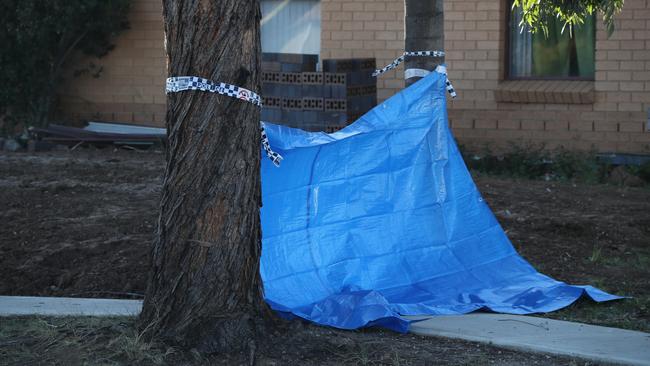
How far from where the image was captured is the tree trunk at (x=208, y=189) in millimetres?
5316

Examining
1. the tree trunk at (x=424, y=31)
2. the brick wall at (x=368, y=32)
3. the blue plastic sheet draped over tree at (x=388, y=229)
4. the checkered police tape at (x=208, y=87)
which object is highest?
the brick wall at (x=368, y=32)

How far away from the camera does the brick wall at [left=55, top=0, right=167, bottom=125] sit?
14.8 m

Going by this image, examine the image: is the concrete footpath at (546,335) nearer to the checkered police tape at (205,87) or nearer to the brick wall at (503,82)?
the checkered police tape at (205,87)

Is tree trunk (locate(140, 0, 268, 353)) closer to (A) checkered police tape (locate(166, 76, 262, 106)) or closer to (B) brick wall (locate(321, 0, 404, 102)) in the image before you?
(A) checkered police tape (locate(166, 76, 262, 106))

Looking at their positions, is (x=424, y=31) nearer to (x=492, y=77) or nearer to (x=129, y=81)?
(x=492, y=77)

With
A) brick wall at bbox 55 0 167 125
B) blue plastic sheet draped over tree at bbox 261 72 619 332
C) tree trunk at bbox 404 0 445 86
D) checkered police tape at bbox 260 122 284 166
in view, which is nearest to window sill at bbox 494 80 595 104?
brick wall at bbox 55 0 167 125

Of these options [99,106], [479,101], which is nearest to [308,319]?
[479,101]

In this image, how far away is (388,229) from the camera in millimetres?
6867

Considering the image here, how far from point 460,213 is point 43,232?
3.81m

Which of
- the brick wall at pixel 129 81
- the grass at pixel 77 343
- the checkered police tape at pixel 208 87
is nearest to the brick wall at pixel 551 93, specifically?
the brick wall at pixel 129 81

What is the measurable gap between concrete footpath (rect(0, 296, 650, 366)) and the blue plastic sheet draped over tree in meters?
0.26

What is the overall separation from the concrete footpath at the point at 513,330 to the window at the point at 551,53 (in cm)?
763

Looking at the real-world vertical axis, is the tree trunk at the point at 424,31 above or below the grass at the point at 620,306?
above

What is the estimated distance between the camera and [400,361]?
528 cm
